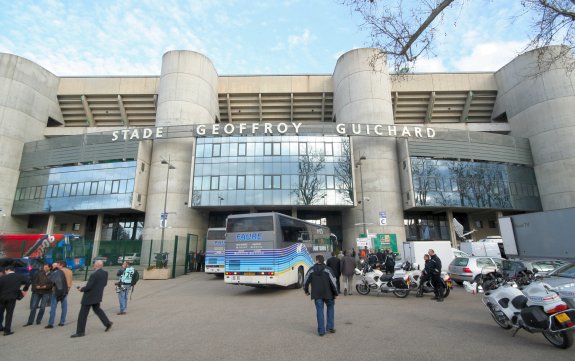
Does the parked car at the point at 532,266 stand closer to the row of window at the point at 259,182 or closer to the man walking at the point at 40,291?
the man walking at the point at 40,291

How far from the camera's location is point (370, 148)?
34594 millimetres

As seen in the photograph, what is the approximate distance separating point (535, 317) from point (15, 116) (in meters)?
48.7

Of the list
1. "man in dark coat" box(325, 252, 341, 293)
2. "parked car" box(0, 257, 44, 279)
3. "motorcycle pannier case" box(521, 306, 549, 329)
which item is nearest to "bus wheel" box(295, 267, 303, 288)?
"man in dark coat" box(325, 252, 341, 293)

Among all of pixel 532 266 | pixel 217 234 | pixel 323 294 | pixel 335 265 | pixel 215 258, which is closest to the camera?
pixel 323 294

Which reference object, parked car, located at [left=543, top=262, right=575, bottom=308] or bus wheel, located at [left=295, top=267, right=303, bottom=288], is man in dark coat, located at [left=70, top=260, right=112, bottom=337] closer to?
bus wheel, located at [left=295, top=267, right=303, bottom=288]

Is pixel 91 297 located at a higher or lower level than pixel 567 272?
lower

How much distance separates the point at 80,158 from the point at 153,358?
123ft

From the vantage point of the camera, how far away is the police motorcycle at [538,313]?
5.25 meters

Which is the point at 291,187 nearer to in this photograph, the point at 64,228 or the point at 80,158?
the point at 80,158

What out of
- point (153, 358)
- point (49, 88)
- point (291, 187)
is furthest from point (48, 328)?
point (49, 88)

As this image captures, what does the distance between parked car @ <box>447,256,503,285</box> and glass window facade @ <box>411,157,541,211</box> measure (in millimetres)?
17891

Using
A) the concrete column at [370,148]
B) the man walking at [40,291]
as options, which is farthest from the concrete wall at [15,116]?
the concrete column at [370,148]

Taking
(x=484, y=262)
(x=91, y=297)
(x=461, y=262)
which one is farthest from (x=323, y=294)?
(x=484, y=262)

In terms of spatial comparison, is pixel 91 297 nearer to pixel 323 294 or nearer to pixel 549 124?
pixel 323 294
